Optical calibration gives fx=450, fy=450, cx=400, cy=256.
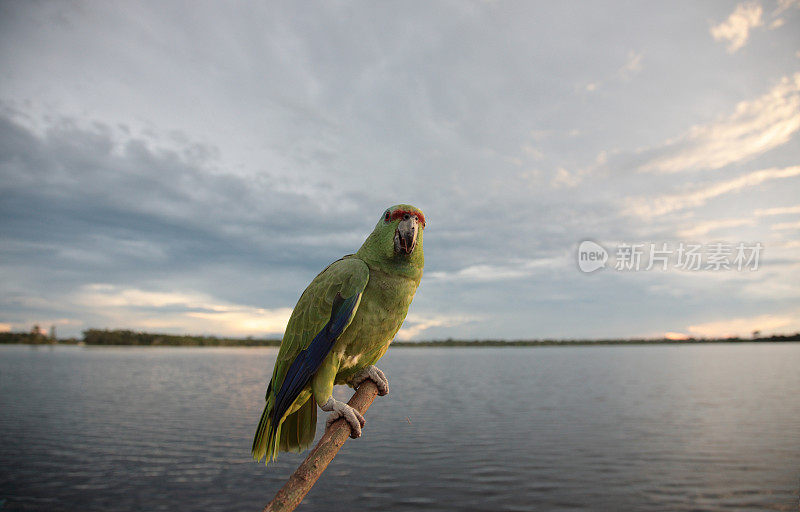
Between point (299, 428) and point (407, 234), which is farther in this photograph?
point (299, 428)

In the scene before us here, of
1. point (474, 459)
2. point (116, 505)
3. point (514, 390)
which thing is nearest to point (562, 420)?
point (474, 459)

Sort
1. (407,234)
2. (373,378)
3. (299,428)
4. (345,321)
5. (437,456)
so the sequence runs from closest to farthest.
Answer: (407,234), (345,321), (373,378), (299,428), (437,456)

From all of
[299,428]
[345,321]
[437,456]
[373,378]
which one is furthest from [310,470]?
[437,456]

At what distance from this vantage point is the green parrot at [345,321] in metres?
3.18

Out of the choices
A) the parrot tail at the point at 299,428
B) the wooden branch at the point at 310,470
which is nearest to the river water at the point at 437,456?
the parrot tail at the point at 299,428

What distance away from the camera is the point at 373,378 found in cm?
364

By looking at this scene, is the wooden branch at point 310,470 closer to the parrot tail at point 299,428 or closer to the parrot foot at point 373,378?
the parrot foot at point 373,378

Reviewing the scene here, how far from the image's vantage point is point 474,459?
62.8ft

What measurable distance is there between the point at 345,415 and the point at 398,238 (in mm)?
1277

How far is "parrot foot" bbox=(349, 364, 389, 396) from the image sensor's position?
362 cm

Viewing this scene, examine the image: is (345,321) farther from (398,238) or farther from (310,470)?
(310,470)

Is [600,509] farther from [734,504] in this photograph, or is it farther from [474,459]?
[474,459]

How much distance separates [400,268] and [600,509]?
596 inches

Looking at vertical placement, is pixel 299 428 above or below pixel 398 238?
below
